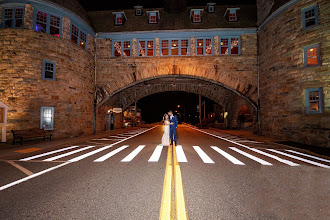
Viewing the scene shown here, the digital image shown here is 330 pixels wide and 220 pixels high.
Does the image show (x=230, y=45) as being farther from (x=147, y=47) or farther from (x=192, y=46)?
(x=147, y=47)

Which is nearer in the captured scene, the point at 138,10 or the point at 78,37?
the point at 78,37

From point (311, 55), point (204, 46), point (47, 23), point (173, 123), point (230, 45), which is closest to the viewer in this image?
point (173, 123)

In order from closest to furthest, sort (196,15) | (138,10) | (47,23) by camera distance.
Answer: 1. (47,23)
2. (196,15)
3. (138,10)

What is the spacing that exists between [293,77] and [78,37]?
18.7 m

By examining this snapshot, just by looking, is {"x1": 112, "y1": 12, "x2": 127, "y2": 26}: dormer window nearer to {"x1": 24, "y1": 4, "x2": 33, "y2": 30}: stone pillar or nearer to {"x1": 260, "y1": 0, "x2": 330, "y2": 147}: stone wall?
{"x1": 24, "y1": 4, "x2": 33, "y2": 30}: stone pillar

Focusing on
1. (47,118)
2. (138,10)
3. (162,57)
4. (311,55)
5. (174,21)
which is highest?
(138,10)

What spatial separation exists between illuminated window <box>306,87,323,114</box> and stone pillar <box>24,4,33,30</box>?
21089 millimetres

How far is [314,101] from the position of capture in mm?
12633

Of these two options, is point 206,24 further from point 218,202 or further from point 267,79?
point 218,202

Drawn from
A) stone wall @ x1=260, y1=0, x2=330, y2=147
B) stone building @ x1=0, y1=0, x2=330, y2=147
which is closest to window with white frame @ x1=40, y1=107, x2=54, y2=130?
stone building @ x1=0, y1=0, x2=330, y2=147

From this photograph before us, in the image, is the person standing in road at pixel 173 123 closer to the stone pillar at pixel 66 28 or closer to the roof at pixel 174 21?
the stone pillar at pixel 66 28

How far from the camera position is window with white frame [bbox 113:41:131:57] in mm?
20103

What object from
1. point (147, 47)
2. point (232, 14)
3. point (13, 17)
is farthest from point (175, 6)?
point (13, 17)

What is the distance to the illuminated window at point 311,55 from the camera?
41.5 feet
